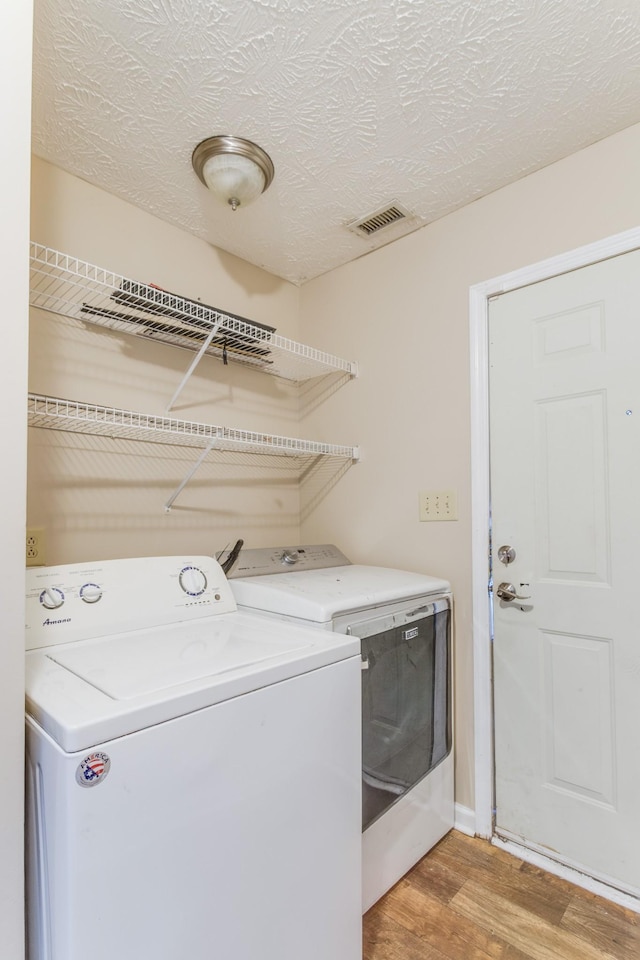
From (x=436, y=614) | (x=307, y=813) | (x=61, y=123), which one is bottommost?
(x=307, y=813)

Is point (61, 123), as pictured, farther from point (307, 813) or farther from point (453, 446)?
point (307, 813)

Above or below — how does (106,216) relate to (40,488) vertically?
above

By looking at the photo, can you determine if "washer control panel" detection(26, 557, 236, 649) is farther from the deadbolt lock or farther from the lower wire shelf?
the deadbolt lock

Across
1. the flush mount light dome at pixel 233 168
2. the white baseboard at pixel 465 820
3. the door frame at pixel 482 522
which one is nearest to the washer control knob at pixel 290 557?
the door frame at pixel 482 522

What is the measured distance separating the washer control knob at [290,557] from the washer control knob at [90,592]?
2.55 ft

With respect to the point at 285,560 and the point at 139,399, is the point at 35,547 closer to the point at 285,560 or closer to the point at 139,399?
the point at 139,399

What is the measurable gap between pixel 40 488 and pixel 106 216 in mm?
1001

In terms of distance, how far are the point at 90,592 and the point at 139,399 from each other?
2.76 feet

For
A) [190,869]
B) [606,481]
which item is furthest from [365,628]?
[606,481]

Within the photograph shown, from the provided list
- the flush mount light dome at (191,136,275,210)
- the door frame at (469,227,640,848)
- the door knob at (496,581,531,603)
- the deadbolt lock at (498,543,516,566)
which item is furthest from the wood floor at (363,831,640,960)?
the flush mount light dome at (191,136,275,210)

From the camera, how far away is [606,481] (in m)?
1.55

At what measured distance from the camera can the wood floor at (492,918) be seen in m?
1.31

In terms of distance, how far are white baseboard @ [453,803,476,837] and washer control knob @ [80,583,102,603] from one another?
1505mm

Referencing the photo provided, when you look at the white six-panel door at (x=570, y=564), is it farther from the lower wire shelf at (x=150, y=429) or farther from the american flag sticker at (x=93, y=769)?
the american flag sticker at (x=93, y=769)
